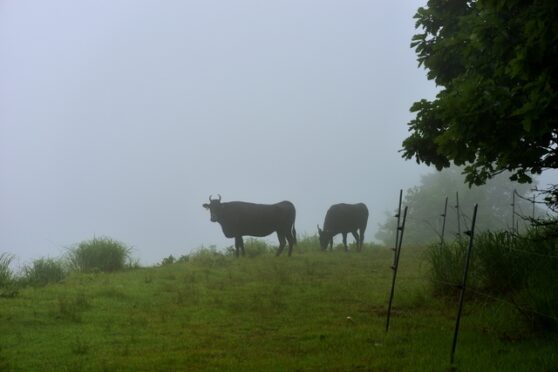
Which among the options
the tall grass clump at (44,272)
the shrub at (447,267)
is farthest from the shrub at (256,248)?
the shrub at (447,267)

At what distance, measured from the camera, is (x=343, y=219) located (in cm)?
2441

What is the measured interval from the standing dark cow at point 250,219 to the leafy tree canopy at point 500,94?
13.5m

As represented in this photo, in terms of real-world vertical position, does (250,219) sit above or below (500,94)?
above

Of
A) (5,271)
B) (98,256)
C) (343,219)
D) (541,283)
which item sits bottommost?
(541,283)

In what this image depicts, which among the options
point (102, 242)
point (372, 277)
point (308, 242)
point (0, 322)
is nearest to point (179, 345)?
point (0, 322)

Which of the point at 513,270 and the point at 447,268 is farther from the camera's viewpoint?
the point at 447,268

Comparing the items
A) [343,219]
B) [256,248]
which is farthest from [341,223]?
[256,248]

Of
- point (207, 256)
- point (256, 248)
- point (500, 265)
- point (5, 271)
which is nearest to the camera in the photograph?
point (500, 265)

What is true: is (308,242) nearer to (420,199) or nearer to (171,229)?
(420,199)

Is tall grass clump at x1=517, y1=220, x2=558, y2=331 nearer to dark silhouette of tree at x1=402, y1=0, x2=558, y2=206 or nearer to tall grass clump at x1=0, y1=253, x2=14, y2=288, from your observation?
dark silhouette of tree at x1=402, y1=0, x2=558, y2=206

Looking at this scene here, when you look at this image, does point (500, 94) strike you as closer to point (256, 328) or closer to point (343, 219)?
point (256, 328)

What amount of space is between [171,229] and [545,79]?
637 feet

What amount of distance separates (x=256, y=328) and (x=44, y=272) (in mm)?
10127

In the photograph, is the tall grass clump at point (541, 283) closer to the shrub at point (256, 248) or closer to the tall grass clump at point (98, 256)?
the tall grass clump at point (98, 256)
